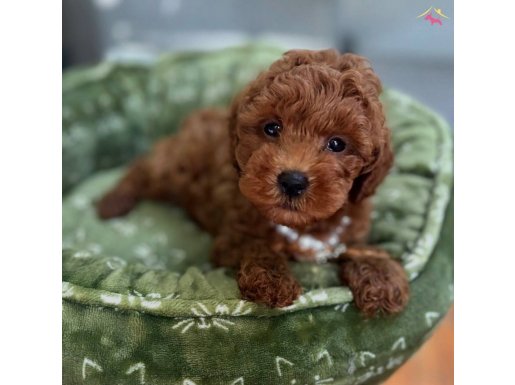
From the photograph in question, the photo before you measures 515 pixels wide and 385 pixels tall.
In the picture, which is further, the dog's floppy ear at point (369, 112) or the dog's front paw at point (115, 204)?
the dog's front paw at point (115, 204)

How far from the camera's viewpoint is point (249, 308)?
169cm

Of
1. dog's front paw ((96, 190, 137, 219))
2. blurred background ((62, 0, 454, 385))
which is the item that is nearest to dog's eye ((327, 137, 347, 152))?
blurred background ((62, 0, 454, 385))

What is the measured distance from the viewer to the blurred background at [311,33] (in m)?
1.89

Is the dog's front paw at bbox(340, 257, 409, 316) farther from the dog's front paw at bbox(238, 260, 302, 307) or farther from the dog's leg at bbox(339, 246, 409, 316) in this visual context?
the dog's front paw at bbox(238, 260, 302, 307)

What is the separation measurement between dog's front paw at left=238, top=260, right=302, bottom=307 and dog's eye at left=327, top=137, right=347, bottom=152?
1.54 feet

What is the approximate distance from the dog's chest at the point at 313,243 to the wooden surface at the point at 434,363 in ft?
1.64

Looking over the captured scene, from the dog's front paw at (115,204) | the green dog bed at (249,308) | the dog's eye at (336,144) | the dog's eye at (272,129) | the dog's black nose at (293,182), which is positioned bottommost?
the green dog bed at (249,308)

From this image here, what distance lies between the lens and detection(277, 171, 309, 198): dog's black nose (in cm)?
154

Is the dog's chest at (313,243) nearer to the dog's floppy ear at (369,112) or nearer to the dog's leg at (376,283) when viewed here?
the dog's leg at (376,283)

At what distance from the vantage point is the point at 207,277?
189 cm

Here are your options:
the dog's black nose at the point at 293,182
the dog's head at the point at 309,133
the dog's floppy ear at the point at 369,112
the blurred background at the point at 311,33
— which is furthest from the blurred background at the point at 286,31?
the dog's black nose at the point at 293,182

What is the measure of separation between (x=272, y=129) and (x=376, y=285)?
672 mm
